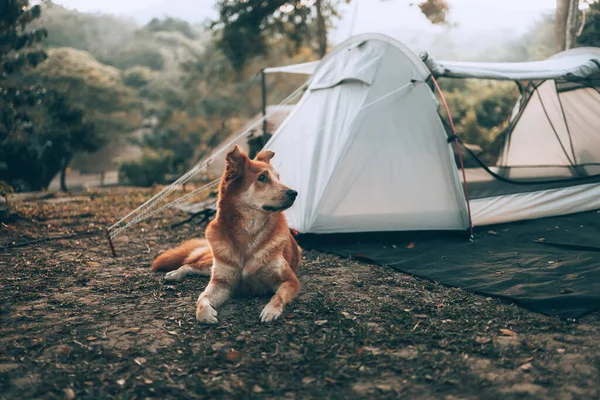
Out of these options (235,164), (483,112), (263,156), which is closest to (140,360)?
(235,164)

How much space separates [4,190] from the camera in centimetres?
706

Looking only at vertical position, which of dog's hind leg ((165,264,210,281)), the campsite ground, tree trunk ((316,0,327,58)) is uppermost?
tree trunk ((316,0,327,58))

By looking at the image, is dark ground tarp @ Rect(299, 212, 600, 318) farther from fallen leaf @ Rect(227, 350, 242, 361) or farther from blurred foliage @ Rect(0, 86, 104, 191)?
blurred foliage @ Rect(0, 86, 104, 191)

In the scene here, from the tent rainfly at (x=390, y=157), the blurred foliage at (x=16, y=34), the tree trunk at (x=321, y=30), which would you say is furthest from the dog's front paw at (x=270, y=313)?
the tree trunk at (x=321, y=30)

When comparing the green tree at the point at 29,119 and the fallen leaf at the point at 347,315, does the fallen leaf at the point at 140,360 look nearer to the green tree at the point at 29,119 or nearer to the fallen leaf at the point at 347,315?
the fallen leaf at the point at 347,315

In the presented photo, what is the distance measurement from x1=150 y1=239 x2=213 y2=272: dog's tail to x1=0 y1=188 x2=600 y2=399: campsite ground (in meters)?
0.16

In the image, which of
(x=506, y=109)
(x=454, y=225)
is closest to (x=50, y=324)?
(x=454, y=225)

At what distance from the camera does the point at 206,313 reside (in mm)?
3293

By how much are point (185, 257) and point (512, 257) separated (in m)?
3.15

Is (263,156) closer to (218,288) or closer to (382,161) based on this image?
(218,288)

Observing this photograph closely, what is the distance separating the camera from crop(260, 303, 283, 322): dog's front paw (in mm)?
3258

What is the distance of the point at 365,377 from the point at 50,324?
7.28ft

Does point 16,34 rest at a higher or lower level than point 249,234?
higher

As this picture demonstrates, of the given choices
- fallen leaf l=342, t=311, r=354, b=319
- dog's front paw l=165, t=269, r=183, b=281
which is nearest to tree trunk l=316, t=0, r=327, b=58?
dog's front paw l=165, t=269, r=183, b=281
